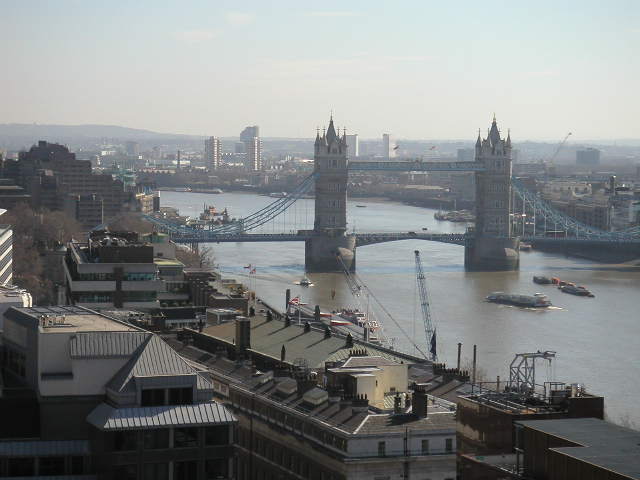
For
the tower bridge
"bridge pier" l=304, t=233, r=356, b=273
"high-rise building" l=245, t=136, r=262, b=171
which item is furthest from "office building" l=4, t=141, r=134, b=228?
"high-rise building" l=245, t=136, r=262, b=171

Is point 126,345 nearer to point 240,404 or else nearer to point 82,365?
point 82,365

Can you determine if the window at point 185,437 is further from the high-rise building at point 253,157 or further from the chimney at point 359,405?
the high-rise building at point 253,157

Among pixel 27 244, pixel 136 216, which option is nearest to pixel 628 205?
pixel 136 216

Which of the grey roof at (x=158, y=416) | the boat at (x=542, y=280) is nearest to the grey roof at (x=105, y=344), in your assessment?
the grey roof at (x=158, y=416)

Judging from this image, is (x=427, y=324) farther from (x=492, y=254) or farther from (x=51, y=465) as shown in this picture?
(x=51, y=465)

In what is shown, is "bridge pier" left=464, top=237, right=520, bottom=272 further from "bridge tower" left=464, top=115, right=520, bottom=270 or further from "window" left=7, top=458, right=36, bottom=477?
"window" left=7, top=458, right=36, bottom=477

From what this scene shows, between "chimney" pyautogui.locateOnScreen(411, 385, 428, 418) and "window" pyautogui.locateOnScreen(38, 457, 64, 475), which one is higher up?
"chimney" pyautogui.locateOnScreen(411, 385, 428, 418)
